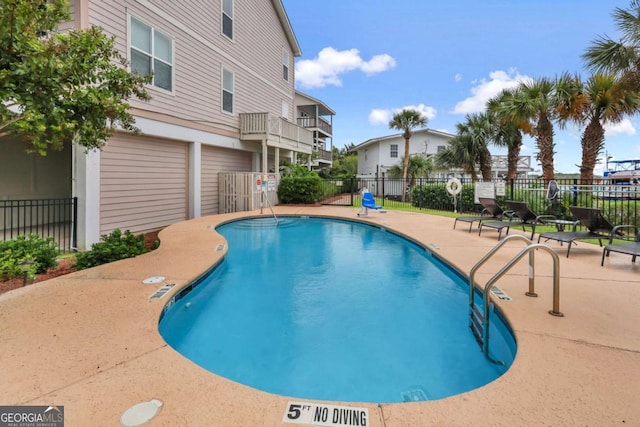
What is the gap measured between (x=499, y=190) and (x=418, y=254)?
23.6 ft

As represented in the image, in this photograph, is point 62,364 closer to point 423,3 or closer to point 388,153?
point 423,3

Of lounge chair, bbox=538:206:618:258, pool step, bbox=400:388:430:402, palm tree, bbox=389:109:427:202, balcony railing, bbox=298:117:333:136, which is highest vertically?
balcony railing, bbox=298:117:333:136

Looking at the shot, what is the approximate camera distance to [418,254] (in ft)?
26.1

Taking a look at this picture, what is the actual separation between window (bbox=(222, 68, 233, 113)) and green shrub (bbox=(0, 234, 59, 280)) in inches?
378

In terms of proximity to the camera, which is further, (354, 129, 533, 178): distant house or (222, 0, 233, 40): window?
(354, 129, 533, 178): distant house

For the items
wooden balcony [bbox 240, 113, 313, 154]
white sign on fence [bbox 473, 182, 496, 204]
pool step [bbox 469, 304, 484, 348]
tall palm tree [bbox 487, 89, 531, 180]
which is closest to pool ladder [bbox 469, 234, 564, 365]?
pool step [bbox 469, 304, 484, 348]

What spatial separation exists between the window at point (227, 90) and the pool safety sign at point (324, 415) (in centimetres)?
1359

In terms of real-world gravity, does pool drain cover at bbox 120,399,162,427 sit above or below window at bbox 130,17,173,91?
below

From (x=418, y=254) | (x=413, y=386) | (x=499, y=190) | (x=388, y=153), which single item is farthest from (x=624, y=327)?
(x=388, y=153)

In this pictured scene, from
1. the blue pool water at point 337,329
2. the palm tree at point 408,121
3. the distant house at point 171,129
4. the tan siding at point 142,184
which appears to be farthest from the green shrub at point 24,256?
the palm tree at point 408,121

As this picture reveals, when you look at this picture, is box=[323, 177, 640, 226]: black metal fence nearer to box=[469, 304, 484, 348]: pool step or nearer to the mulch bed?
box=[469, 304, 484, 348]: pool step

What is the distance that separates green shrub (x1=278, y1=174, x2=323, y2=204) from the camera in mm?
16625

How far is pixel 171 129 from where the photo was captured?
10867mm

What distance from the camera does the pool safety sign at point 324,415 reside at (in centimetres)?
205
